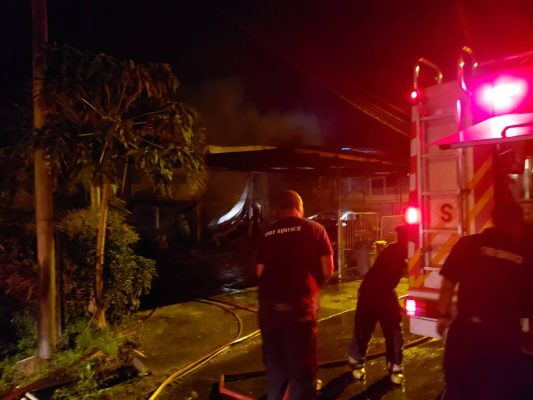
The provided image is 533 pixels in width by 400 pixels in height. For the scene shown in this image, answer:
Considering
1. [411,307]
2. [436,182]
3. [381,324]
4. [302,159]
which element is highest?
[302,159]

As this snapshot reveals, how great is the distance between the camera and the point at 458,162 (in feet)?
13.6

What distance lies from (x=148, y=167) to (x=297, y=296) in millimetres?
3170

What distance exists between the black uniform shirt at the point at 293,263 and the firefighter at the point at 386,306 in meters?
1.40

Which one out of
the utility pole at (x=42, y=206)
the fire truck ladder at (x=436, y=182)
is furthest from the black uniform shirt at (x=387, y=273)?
the utility pole at (x=42, y=206)

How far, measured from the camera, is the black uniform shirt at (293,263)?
3.43 metres

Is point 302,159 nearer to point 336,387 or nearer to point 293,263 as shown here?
point 336,387

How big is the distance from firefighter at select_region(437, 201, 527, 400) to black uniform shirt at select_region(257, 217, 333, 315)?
0.98 m

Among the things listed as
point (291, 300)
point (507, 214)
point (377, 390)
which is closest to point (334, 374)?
point (377, 390)

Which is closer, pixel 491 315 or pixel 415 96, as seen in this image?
pixel 491 315

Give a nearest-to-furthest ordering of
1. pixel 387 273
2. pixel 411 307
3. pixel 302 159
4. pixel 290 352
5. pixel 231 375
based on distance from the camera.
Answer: pixel 290 352, pixel 411 307, pixel 387 273, pixel 231 375, pixel 302 159

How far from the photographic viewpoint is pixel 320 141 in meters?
22.6

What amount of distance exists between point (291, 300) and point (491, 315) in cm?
126

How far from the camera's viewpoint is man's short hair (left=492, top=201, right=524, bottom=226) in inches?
111

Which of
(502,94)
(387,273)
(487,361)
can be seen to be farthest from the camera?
(387,273)
